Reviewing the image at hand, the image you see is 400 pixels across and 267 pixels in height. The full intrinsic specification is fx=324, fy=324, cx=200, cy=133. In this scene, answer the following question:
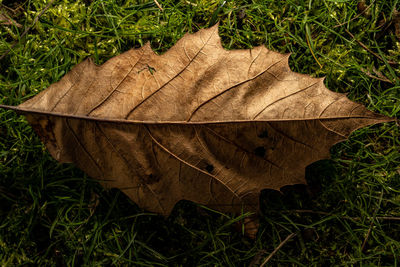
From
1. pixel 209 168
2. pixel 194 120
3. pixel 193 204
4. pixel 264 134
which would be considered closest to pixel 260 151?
pixel 264 134

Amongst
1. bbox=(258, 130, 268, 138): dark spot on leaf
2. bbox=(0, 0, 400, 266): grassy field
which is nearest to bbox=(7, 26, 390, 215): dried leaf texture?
bbox=(258, 130, 268, 138): dark spot on leaf

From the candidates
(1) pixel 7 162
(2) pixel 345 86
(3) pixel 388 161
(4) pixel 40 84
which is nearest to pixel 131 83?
(4) pixel 40 84

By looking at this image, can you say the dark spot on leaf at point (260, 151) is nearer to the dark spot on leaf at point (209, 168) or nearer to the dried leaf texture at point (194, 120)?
the dried leaf texture at point (194, 120)

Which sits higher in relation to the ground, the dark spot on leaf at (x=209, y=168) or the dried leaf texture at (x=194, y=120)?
the dried leaf texture at (x=194, y=120)

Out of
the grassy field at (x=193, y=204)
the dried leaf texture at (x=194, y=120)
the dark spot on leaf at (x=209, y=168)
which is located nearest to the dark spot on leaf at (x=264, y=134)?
the dried leaf texture at (x=194, y=120)

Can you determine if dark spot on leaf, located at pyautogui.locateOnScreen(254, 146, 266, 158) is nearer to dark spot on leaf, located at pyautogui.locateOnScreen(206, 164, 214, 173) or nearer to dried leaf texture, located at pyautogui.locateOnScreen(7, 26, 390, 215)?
dried leaf texture, located at pyautogui.locateOnScreen(7, 26, 390, 215)

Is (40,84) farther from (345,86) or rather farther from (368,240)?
(368,240)

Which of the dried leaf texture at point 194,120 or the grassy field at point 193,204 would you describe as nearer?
the dried leaf texture at point 194,120

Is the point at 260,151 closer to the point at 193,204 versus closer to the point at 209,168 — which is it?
the point at 209,168
